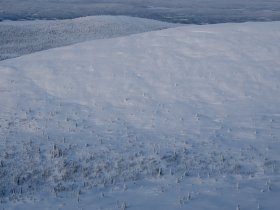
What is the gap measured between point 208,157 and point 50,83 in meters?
8.44

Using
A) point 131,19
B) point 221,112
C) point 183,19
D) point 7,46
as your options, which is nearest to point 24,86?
point 221,112

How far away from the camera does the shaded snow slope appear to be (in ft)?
104

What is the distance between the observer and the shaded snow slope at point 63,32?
31.8m

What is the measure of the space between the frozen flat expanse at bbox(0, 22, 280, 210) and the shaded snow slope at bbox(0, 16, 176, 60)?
38.3 ft

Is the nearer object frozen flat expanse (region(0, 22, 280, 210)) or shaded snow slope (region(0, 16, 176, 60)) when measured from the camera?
frozen flat expanse (region(0, 22, 280, 210))

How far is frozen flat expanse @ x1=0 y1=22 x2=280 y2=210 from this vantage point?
9.26 meters

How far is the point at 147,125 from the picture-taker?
12.8 m

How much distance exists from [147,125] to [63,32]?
1022 inches

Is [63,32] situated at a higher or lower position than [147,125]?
higher

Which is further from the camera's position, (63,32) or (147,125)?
(63,32)

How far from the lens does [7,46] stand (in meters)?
31.3

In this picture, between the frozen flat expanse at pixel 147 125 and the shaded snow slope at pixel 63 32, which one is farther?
the shaded snow slope at pixel 63 32

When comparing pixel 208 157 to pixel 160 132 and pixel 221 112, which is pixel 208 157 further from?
pixel 221 112

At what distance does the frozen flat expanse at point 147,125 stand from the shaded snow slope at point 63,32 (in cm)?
1167
